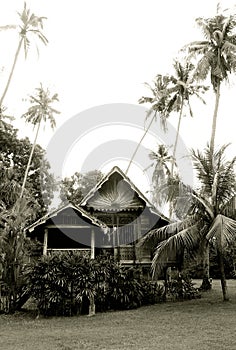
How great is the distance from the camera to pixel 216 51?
2125 cm

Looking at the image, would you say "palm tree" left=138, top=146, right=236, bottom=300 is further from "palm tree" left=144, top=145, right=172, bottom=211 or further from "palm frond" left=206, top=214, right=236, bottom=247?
"palm tree" left=144, top=145, right=172, bottom=211

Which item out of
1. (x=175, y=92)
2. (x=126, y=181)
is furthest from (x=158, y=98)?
(x=126, y=181)

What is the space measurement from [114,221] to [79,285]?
6.21 meters

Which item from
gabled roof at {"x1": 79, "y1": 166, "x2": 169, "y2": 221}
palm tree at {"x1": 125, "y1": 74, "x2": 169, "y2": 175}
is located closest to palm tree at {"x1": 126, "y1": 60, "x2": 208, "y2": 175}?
palm tree at {"x1": 125, "y1": 74, "x2": 169, "y2": 175}

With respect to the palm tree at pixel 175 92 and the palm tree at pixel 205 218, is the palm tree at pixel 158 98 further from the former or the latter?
the palm tree at pixel 205 218

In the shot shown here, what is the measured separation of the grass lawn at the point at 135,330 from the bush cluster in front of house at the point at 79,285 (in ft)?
2.27

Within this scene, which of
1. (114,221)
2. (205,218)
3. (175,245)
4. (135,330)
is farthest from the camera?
(114,221)

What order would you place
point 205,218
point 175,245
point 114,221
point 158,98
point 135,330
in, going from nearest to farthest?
point 135,330 < point 175,245 < point 205,218 < point 114,221 < point 158,98

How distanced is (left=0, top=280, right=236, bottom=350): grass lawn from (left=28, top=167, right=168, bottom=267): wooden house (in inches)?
159

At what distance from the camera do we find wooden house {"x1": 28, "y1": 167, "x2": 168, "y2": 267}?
667 inches

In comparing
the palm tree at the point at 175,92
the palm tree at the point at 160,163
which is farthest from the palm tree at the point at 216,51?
the palm tree at the point at 160,163

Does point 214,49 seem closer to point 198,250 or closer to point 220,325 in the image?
point 198,250

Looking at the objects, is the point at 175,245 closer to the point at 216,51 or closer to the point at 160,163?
the point at 216,51

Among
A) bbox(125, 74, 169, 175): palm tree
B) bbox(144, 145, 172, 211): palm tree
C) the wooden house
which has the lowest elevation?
Result: the wooden house
